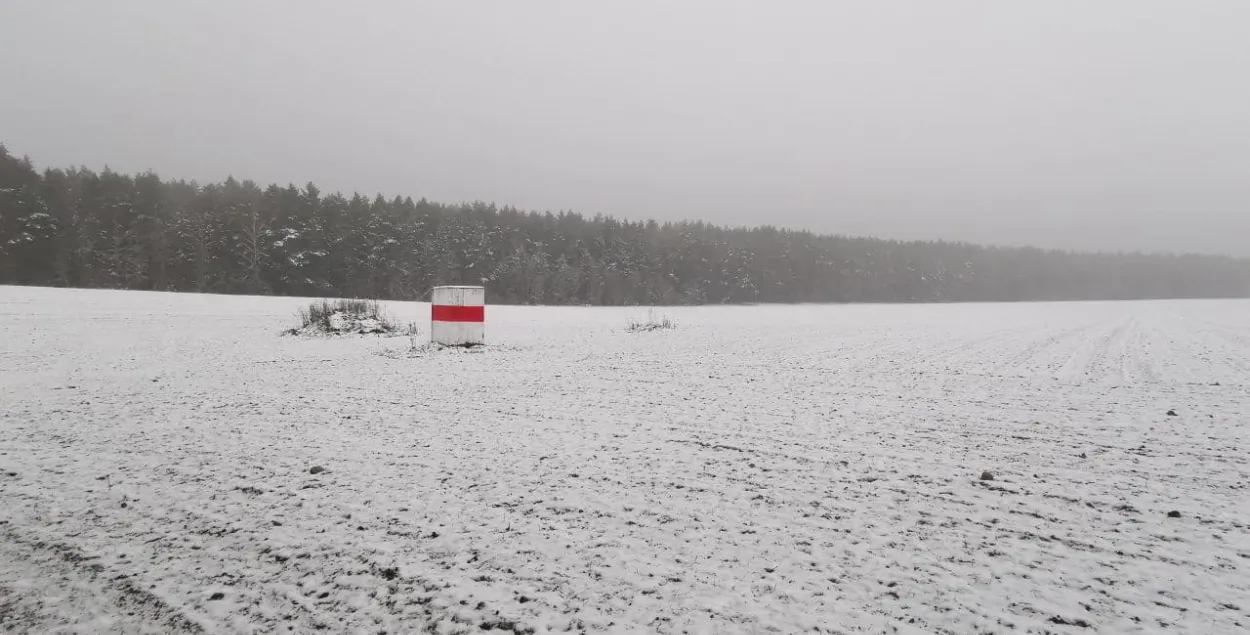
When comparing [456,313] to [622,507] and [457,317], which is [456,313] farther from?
[622,507]

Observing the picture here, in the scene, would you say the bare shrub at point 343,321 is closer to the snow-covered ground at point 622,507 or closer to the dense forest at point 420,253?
the snow-covered ground at point 622,507

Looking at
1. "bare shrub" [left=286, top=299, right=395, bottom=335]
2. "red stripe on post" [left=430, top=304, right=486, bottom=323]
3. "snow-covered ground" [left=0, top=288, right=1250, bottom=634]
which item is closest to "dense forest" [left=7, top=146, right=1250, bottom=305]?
"bare shrub" [left=286, top=299, right=395, bottom=335]

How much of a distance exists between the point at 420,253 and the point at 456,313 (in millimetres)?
49122

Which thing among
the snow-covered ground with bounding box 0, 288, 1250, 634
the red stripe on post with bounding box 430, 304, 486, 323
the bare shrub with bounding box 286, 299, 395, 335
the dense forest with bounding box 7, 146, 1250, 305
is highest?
the dense forest with bounding box 7, 146, 1250, 305

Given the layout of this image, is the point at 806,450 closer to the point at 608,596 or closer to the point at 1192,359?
the point at 608,596

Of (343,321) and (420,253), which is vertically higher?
(420,253)

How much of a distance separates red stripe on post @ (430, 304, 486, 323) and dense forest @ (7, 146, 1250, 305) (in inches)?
1641

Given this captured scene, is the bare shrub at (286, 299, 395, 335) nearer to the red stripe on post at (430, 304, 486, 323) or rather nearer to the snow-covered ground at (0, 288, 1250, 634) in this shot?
the red stripe on post at (430, 304, 486, 323)

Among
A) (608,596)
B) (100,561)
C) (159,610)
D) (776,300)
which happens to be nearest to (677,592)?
(608,596)

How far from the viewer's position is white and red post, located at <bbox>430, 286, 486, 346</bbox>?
465 inches

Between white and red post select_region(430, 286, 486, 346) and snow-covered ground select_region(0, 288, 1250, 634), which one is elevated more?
white and red post select_region(430, 286, 486, 346)

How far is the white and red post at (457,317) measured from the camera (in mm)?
11805

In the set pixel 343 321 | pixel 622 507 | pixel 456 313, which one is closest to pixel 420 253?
pixel 343 321

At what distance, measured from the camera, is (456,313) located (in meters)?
11.8
